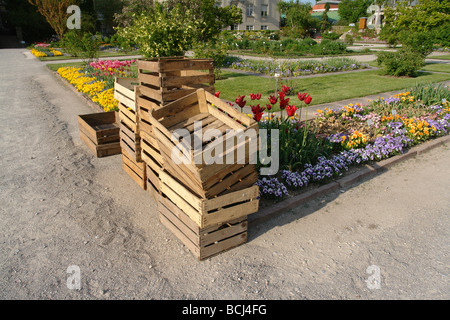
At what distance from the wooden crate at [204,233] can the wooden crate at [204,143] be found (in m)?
0.35

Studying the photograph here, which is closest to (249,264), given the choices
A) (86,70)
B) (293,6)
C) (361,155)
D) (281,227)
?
(281,227)

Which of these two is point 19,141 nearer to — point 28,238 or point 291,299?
point 28,238

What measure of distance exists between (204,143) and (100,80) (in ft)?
26.8

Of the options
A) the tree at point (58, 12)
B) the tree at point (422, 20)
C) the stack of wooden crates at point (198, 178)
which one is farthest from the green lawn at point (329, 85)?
the tree at point (58, 12)

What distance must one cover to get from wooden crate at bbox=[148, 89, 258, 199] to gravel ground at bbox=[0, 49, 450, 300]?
74 centimetres

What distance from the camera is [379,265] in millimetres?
3162

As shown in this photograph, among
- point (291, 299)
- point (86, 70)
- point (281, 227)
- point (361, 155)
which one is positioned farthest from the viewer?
point (86, 70)

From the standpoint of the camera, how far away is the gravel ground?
2.86 metres

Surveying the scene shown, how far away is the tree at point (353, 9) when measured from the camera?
69688 mm

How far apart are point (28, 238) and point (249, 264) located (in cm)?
230

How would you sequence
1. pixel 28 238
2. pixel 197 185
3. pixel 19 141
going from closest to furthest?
pixel 197 185 < pixel 28 238 < pixel 19 141

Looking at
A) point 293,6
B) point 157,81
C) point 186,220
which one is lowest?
point 186,220

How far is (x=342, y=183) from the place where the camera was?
469 cm

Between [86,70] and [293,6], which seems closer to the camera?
[86,70]
